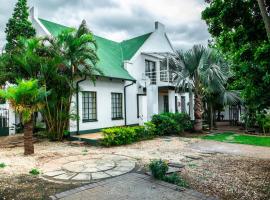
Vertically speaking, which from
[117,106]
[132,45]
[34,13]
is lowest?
[117,106]

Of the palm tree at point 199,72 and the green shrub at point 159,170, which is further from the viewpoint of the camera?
the palm tree at point 199,72

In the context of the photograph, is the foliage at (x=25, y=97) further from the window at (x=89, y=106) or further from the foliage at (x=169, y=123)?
the foliage at (x=169, y=123)

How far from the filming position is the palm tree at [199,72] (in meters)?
14.2

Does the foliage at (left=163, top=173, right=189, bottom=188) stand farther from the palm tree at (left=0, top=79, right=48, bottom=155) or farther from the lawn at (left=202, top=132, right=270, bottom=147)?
the lawn at (left=202, top=132, right=270, bottom=147)

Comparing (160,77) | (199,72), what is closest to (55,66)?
(199,72)

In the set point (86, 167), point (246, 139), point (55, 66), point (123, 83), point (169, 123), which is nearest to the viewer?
point (86, 167)

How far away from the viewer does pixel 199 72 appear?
14492mm

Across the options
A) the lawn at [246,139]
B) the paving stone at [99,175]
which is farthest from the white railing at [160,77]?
the paving stone at [99,175]

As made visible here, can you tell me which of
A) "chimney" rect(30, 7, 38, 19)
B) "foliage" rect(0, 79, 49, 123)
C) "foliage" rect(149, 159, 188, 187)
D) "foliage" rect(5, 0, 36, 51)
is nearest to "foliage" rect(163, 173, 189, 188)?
"foliage" rect(149, 159, 188, 187)

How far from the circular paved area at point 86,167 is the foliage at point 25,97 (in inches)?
86.8

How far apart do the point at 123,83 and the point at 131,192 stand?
1216cm

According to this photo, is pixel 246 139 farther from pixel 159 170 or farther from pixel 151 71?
pixel 159 170

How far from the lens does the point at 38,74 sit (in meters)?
11.6

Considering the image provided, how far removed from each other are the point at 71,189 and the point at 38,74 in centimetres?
834
